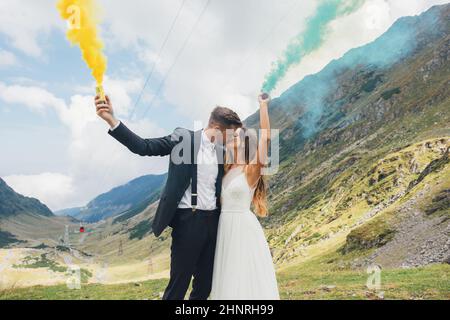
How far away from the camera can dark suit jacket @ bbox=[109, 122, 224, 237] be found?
6633mm

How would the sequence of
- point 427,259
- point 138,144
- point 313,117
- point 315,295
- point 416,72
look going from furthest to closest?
point 313,117, point 416,72, point 427,259, point 315,295, point 138,144

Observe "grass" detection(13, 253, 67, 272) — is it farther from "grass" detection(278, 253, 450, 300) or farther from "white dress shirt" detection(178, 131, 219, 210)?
"white dress shirt" detection(178, 131, 219, 210)

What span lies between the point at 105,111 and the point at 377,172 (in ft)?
257

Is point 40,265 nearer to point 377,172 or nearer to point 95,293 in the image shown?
point 377,172

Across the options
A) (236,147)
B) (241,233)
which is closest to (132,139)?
(236,147)

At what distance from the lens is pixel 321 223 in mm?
81750

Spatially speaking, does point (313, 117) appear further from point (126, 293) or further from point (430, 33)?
point (126, 293)

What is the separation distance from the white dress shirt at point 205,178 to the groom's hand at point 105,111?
1439 mm

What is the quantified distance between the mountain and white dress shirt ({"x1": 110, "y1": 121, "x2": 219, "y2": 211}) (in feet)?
103

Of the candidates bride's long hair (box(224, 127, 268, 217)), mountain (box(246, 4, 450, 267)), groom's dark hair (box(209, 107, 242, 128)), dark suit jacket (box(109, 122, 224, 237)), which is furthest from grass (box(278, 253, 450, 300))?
mountain (box(246, 4, 450, 267))

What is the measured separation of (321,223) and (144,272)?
58453mm
